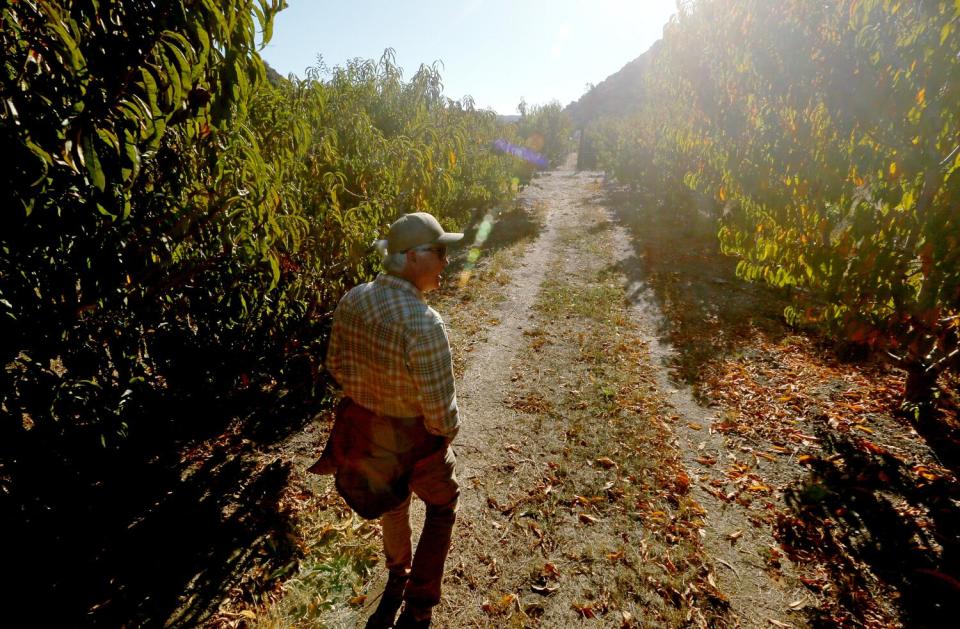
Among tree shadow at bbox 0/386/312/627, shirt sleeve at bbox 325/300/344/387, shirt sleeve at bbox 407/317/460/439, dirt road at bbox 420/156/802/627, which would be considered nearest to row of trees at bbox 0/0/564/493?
tree shadow at bbox 0/386/312/627

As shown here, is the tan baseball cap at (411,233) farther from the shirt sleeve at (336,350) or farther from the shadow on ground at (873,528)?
the shadow on ground at (873,528)

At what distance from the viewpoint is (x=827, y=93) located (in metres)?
4.70

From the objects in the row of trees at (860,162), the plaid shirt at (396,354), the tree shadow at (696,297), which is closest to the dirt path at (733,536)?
the tree shadow at (696,297)

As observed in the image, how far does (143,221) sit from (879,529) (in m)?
7.22

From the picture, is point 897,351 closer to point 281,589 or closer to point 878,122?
point 878,122

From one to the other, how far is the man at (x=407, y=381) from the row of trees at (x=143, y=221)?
1074 millimetres

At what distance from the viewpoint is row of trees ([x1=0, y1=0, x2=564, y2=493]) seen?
5.52 ft

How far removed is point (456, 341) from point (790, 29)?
24.4ft

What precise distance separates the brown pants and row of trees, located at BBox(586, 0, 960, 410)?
4233 mm

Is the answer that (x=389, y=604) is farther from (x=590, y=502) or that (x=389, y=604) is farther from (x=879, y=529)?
(x=879, y=529)

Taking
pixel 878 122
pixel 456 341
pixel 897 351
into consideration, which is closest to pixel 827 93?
pixel 878 122

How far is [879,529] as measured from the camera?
13.6 ft

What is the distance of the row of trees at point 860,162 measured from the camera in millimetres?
3523

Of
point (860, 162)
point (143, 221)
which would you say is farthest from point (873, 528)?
point (143, 221)
